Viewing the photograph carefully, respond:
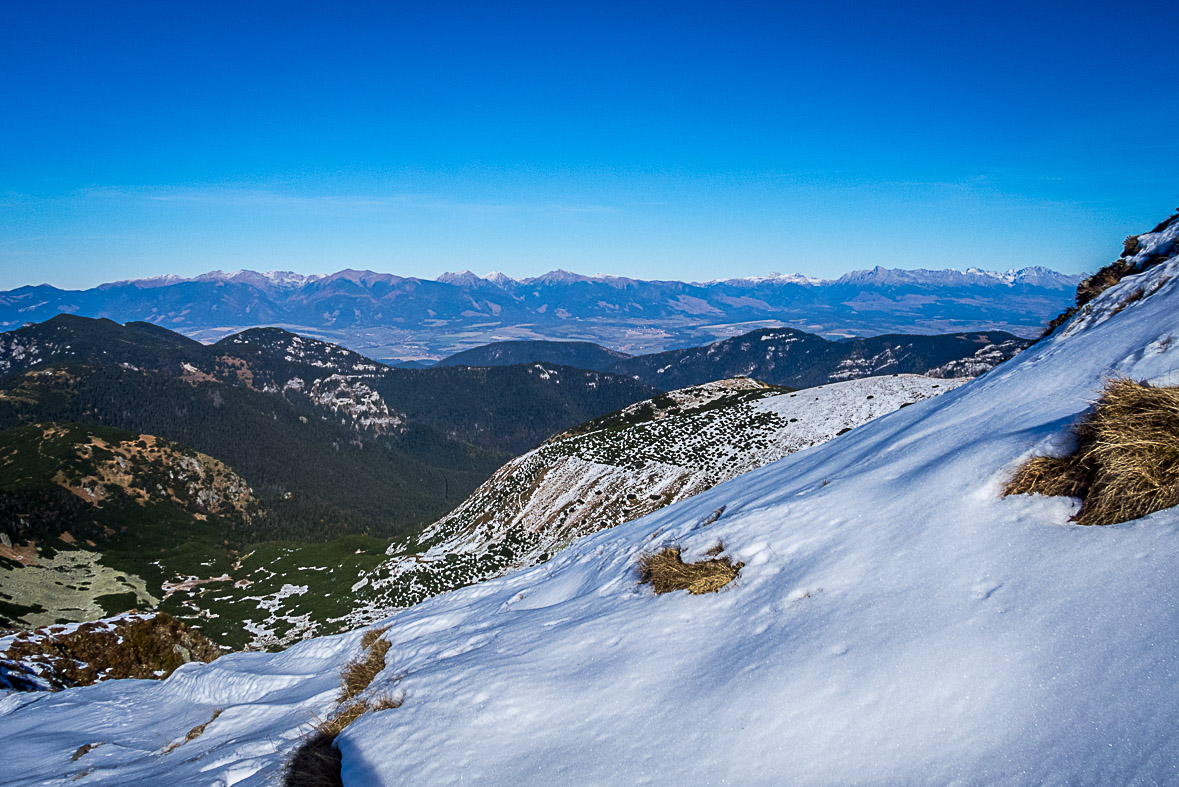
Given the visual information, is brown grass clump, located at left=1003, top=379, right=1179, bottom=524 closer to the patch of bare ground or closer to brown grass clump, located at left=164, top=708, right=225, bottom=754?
brown grass clump, located at left=164, top=708, right=225, bottom=754

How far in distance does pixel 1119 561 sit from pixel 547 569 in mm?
14569

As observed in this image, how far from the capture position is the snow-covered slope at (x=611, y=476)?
59281mm

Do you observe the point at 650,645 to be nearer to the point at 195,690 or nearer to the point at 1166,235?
the point at 195,690

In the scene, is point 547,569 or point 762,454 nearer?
point 547,569

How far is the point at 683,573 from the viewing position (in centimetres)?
878

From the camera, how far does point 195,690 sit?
14562mm

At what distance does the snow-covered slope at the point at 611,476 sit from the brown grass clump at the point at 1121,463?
48.6 m

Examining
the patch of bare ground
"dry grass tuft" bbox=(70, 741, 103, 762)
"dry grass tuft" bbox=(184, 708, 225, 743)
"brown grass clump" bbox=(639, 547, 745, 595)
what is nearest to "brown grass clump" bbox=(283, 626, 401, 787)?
"dry grass tuft" bbox=(184, 708, 225, 743)

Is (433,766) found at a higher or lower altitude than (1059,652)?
lower

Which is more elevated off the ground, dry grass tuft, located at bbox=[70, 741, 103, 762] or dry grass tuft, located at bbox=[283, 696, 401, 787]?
dry grass tuft, located at bbox=[283, 696, 401, 787]

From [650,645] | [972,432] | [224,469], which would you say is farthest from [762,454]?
[224,469]

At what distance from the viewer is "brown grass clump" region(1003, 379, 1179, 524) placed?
5504mm

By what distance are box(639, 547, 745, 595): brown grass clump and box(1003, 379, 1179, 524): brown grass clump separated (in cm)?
402

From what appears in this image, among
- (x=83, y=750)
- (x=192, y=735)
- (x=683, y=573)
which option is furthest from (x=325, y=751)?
(x=83, y=750)
